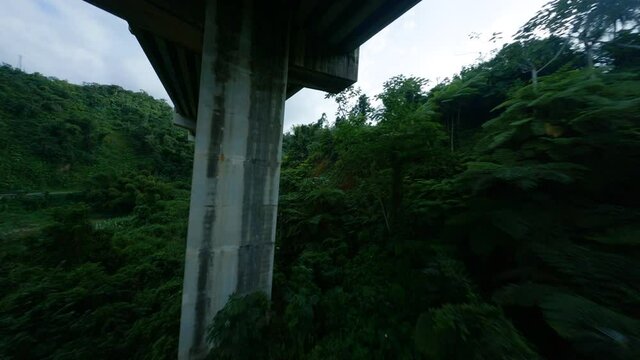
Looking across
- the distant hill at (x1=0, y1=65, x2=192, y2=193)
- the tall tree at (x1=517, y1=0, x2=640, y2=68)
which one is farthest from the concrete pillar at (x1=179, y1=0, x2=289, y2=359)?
the distant hill at (x1=0, y1=65, x2=192, y2=193)

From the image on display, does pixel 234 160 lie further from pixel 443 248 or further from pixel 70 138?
pixel 70 138

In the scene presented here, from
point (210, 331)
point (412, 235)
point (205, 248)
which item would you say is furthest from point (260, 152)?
point (412, 235)

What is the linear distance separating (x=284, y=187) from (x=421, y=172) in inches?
213

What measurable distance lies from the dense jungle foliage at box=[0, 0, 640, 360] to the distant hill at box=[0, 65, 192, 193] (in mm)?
23357

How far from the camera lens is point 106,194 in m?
20.5

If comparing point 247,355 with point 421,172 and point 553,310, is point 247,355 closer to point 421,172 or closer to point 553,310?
point 553,310

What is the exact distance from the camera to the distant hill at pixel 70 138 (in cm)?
2322

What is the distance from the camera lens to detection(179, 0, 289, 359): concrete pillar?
157 inches

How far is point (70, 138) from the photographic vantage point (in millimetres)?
26172

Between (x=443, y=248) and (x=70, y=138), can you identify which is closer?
(x=443, y=248)

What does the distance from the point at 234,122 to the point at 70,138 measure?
1317 inches

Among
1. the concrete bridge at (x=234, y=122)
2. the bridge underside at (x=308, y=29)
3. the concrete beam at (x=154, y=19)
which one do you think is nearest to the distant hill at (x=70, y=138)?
the bridge underside at (x=308, y=29)

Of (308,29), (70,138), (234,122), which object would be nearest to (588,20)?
(308,29)

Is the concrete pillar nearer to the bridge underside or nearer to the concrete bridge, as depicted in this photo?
the concrete bridge
